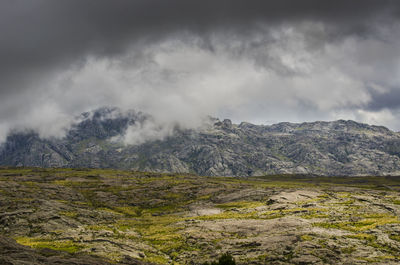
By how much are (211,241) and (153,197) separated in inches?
3957

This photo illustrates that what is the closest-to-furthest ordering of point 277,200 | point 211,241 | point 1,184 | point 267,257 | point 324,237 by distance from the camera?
point 267,257 → point 324,237 → point 211,241 → point 277,200 → point 1,184

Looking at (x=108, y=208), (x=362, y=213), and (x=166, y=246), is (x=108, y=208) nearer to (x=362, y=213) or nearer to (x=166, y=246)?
(x=166, y=246)

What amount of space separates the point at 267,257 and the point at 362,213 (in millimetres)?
47530

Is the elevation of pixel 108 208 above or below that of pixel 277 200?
below

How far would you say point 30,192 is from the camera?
494 ft

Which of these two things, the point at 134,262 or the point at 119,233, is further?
the point at 119,233

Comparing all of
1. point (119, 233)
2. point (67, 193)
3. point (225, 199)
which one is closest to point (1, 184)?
point (67, 193)

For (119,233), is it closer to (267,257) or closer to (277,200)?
(267,257)

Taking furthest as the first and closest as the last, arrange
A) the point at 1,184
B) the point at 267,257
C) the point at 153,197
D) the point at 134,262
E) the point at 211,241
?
the point at 153,197 → the point at 1,184 → the point at 211,241 → the point at 267,257 → the point at 134,262

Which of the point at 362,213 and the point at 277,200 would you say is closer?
the point at 362,213

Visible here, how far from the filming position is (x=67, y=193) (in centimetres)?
16375

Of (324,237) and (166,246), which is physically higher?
(324,237)

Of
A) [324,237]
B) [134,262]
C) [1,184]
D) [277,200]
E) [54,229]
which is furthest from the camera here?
[1,184]

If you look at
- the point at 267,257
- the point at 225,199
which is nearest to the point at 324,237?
the point at 267,257
